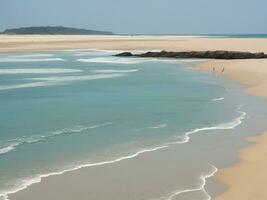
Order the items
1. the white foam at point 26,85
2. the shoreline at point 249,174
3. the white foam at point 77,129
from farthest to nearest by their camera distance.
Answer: the white foam at point 26,85 < the white foam at point 77,129 < the shoreline at point 249,174

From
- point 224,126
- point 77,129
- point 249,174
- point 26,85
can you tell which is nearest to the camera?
point 249,174

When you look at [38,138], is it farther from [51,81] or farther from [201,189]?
[51,81]

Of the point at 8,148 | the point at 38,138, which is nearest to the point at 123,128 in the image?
the point at 38,138

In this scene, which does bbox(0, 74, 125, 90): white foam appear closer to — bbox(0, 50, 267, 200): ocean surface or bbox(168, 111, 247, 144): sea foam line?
bbox(0, 50, 267, 200): ocean surface

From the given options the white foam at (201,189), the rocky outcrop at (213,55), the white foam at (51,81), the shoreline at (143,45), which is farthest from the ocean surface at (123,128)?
the shoreline at (143,45)

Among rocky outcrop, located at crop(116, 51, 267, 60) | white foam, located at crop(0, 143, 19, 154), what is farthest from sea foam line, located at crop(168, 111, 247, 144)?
rocky outcrop, located at crop(116, 51, 267, 60)

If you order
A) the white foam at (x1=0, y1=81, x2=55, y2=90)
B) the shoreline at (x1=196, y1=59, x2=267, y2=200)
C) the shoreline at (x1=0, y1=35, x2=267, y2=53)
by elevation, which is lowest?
the white foam at (x1=0, y1=81, x2=55, y2=90)

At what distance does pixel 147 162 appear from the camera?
400 inches

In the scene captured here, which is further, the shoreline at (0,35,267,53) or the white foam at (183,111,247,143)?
the shoreline at (0,35,267,53)

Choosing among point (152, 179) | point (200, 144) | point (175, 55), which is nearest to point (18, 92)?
point (200, 144)

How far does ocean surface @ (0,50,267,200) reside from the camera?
9672mm

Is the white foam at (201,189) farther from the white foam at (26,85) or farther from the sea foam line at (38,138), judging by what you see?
the white foam at (26,85)

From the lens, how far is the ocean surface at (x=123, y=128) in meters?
9.67

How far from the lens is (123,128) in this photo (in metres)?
13.5
